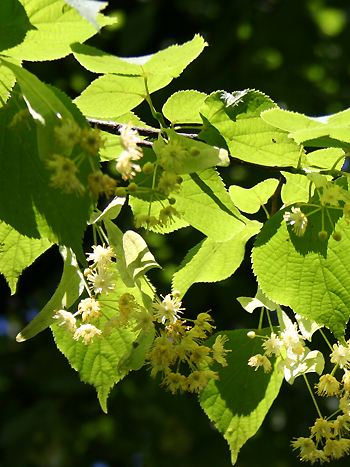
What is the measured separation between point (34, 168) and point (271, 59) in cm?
478

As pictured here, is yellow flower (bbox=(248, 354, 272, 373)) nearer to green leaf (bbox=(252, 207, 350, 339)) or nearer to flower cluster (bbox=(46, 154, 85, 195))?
green leaf (bbox=(252, 207, 350, 339))

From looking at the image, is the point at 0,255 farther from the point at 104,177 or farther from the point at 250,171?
the point at 250,171

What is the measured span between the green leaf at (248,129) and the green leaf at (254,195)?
0.15m

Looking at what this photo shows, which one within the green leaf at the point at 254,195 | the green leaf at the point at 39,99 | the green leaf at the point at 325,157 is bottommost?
the green leaf at the point at 254,195

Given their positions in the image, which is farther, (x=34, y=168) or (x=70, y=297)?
(x=70, y=297)

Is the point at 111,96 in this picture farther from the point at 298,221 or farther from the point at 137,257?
the point at 298,221

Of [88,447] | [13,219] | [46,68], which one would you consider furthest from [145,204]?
[88,447]

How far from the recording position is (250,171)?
5.39 m

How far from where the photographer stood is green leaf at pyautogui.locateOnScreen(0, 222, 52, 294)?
76.7 inches

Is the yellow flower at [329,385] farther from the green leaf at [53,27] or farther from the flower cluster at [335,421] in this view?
the green leaf at [53,27]

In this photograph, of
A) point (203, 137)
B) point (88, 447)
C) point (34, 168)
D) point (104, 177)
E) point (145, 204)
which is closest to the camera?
point (104, 177)

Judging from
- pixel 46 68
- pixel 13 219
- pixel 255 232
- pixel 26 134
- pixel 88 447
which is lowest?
pixel 88 447

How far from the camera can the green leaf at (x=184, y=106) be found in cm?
182

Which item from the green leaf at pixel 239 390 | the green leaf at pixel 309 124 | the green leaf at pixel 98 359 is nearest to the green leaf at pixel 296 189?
the green leaf at pixel 309 124
